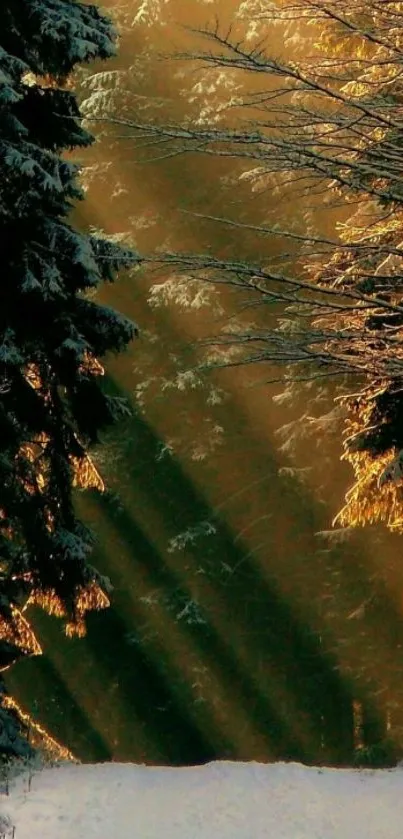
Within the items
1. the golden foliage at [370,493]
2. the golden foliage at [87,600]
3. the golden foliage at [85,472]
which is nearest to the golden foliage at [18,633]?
the golden foliage at [87,600]

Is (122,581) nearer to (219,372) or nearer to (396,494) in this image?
(219,372)

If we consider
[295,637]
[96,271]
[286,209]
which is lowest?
[295,637]

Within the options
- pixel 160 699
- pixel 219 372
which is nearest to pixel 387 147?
pixel 219 372

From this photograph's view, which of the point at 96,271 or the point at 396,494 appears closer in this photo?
the point at 96,271

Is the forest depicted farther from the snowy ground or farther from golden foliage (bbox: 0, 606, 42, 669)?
golden foliage (bbox: 0, 606, 42, 669)

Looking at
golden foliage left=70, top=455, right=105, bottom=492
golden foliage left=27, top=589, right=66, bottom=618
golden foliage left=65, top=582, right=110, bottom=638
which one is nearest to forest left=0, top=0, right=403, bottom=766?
golden foliage left=70, top=455, right=105, bottom=492

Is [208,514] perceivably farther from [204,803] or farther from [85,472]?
[85,472]

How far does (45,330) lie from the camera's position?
7629 mm

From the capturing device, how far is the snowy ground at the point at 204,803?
8.70m

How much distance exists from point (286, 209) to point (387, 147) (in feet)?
55.6

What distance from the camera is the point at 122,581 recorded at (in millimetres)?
23859

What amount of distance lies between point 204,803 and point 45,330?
563 centimetres

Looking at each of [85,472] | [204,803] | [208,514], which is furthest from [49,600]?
[208,514]

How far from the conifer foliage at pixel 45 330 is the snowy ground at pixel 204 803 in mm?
1754
